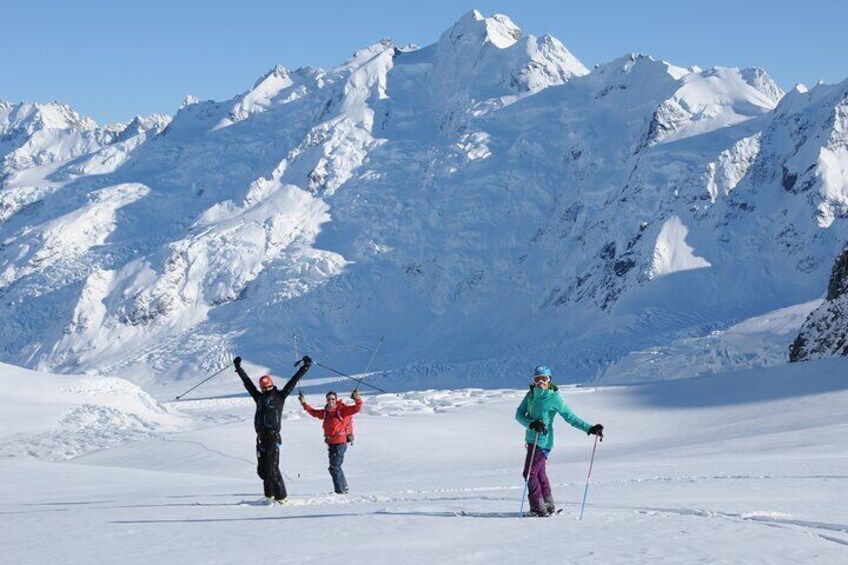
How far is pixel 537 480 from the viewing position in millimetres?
13227

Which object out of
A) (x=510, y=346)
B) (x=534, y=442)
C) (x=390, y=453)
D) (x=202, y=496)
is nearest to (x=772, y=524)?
(x=534, y=442)

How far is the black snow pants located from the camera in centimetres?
1590

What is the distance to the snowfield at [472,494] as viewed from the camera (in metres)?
10.8

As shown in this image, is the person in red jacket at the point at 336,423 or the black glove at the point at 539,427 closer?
the black glove at the point at 539,427

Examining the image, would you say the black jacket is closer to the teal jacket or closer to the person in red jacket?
the person in red jacket

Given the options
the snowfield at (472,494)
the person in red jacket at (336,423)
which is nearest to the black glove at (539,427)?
the snowfield at (472,494)

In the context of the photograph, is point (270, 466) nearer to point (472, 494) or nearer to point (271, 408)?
point (271, 408)

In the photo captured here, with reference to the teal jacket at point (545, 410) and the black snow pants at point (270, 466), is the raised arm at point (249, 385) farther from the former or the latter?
the teal jacket at point (545, 410)

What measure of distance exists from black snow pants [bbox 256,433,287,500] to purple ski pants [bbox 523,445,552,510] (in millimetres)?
4308

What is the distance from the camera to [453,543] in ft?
36.3

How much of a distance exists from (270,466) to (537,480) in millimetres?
4542

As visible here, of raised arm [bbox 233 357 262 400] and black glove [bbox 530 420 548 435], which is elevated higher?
raised arm [bbox 233 357 262 400]

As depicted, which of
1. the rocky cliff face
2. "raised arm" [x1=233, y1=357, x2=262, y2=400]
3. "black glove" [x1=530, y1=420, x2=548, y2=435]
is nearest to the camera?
"black glove" [x1=530, y1=420, x2=548, y2=435]

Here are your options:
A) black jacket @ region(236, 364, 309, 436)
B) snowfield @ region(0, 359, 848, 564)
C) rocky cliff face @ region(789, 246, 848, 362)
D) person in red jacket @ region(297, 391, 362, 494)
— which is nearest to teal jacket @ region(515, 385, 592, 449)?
snowfield @ region(0, 359, 848, 564)
